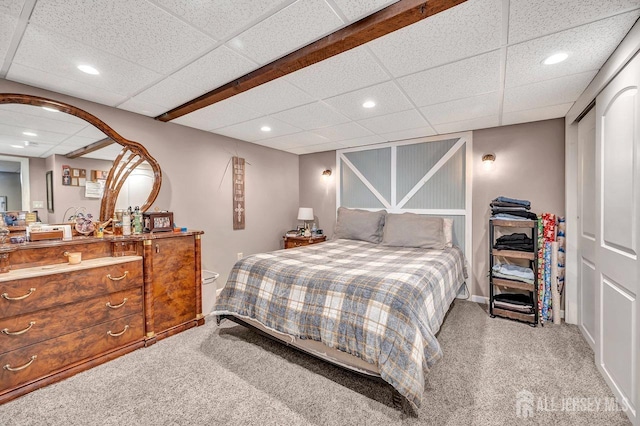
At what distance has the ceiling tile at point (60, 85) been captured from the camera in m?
2.12

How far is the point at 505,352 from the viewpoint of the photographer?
2416 mm

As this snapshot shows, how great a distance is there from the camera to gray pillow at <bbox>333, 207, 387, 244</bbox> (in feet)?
13.3

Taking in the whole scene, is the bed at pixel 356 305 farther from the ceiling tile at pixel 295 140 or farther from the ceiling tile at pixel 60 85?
the ceiling tile at pixel 60 85

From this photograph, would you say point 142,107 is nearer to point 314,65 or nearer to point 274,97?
point 274,97

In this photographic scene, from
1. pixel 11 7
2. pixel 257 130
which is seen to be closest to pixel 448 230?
pixel 257 130

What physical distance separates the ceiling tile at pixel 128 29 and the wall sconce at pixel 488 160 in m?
3.40

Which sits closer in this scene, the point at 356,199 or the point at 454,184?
the point at 454,184

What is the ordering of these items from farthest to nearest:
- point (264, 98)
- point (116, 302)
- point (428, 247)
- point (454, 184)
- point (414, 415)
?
1. point (454, 184)
2. point (428, 247)
3. point (264, 98)
4. point (116, 302)
5. point (414, 415)

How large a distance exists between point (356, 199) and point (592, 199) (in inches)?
116

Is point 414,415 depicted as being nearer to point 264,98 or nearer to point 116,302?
point 116,302

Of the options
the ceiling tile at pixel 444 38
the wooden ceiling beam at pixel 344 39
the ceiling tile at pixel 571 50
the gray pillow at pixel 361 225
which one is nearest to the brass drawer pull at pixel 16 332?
the wooden ceiling beam at pixel 344 39

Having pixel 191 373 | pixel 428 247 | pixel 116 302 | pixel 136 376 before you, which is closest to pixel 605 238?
pixel 428 247

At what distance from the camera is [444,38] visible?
67.2 inches

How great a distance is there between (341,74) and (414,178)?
8.12ft
